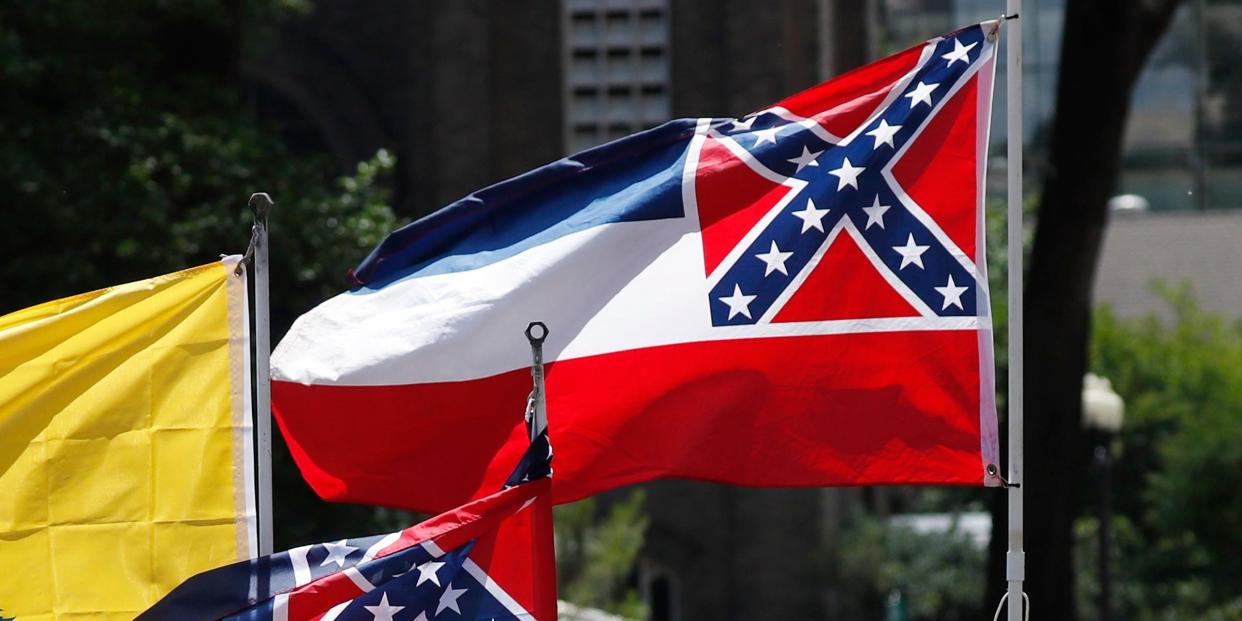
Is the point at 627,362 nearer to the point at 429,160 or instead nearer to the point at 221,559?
the point at 221,559

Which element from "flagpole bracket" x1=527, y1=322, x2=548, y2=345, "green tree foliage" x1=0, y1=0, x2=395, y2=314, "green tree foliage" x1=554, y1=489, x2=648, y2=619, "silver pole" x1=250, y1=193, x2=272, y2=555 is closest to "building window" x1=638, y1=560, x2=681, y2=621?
"green tree foliage" x1=554, y1=489, x2=648, y2=619

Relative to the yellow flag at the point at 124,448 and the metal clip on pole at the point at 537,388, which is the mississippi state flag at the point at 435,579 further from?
the yellow flag at the point at 124,448

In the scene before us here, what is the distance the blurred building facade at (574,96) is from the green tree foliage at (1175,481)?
4.36 meters

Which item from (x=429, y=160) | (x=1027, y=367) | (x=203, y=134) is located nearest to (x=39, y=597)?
(x=203, y=134)

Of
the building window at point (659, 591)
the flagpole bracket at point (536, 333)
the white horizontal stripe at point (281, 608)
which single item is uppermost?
the flagpole bracket at point (536, 333)

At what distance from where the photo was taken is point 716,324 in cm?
557

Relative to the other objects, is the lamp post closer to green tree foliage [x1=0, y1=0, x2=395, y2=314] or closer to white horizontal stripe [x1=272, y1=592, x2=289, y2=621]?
green tree foliage [x1=0, y1=0, x2=395, y2=314]

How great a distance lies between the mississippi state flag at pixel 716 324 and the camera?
5449mm

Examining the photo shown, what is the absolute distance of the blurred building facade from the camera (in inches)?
918

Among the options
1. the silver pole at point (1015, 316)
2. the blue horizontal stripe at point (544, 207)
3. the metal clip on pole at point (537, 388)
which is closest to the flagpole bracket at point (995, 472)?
the silver pole at point (1015, 316)

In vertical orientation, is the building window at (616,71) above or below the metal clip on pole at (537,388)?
above

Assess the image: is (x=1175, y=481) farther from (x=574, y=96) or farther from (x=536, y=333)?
(x=536, y=333)

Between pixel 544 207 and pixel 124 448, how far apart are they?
1.53 metres

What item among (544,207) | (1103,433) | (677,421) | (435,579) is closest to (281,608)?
(435,579)
